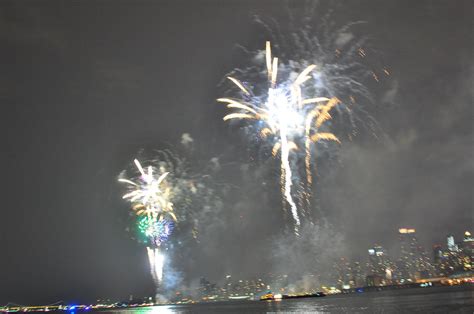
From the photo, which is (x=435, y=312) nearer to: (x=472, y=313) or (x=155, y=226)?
(x=472, y=313)

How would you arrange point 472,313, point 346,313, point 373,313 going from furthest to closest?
point 346,313 → point 373,313 → point 472,313

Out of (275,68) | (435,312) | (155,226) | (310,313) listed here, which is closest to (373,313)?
(435,312)

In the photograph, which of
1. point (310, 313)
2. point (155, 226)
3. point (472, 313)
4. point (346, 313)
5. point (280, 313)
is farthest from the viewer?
point (280, 313)

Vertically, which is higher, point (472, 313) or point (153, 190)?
point (153, 190)

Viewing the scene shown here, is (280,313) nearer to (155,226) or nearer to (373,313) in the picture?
(373,313)

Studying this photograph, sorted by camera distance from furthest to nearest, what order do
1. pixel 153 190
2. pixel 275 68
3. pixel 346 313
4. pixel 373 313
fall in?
pixel 346 313
pixel 373 313
pixel 153 190
pixel 275 68

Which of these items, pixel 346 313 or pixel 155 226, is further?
pixel 346 313

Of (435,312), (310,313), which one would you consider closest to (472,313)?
(435,312)

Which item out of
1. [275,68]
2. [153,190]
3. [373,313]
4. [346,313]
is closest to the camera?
[275,68]

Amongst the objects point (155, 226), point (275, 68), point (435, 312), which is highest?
point (275, 68)
